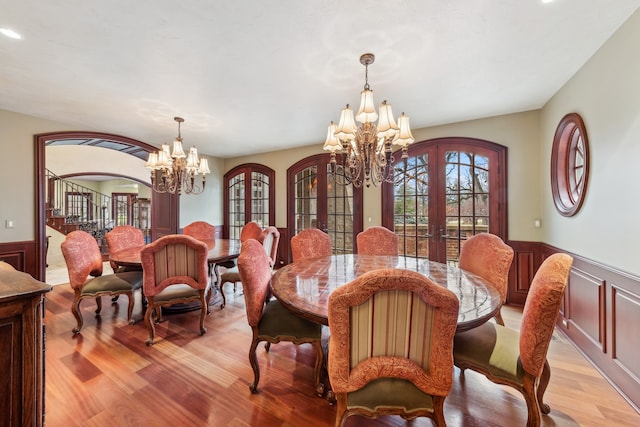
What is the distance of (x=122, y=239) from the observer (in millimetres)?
3670

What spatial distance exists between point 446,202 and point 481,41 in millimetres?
2315

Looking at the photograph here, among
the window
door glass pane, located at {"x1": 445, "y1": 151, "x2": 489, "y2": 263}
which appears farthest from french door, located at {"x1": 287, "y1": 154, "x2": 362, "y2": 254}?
door glass pane, located at {"x1": 445, "y1": 151, "x2": 489, "y2": 263}

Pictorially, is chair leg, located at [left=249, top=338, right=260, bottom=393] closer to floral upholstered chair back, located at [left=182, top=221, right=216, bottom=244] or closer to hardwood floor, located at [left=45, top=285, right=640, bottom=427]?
hardwood floor, located at [left=45, top=285, right=640, bottom=427]

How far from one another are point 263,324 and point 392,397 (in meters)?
1.01

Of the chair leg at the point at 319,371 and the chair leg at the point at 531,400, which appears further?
the chair leg at the point at 319,371

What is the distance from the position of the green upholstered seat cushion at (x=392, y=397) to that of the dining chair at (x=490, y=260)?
3.89 ft

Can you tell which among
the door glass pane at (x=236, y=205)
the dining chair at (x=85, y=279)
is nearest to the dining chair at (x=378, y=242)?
the dining chair at (x=85, y=279)

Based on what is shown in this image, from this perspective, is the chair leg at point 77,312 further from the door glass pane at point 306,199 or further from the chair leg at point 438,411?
the door glass pane at point 306,199

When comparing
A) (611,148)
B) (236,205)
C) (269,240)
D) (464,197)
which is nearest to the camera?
(611,148)

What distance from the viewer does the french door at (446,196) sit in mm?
3625

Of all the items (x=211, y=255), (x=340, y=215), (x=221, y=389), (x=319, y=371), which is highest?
(x=340, y=215)

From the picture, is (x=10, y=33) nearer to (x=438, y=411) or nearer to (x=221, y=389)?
(x=221, y=389)

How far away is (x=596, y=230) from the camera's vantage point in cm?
221

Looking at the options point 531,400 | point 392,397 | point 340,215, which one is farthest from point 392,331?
point 340,215
